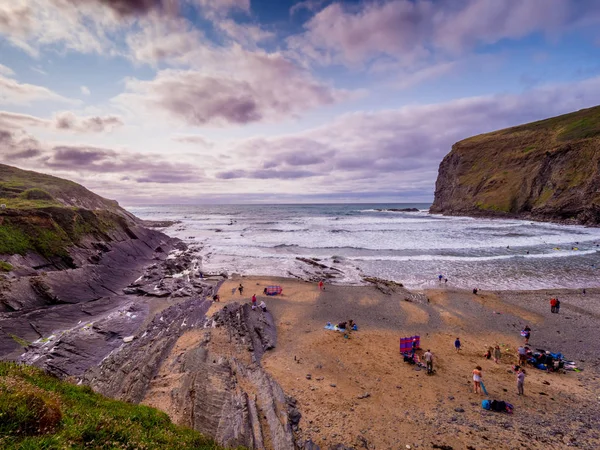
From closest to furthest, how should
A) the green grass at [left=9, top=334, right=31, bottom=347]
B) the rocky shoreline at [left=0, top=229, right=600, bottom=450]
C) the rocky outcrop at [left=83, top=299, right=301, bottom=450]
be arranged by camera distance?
the rocky outcrop at [left=83, top=299, right=301, bottom=450], the rocky shoreline at [left=0, top=229, right=600, bottom=450], the green grass at [left=9, top=334, right=31, bottom=347]

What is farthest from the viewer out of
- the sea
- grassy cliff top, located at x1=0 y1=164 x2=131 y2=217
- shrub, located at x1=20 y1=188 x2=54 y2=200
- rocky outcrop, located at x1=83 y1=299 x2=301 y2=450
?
grassy cliff top, located at x1=0 y1=164 x2=131 y2=217

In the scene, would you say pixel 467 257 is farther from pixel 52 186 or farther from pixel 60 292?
pixel 52 186

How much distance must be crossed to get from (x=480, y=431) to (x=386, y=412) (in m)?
3.60

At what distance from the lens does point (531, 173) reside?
97.1m

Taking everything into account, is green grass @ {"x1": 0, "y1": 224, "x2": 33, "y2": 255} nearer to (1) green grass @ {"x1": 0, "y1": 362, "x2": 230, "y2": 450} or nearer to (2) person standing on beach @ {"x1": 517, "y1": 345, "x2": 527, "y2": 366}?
(1) green grass @ {"x1": 0, "y1": 362, "x2": 230, "y2": 450}

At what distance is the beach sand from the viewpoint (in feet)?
36.5

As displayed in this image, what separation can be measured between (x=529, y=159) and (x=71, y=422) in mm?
135873

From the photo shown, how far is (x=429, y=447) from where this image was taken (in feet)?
34.0

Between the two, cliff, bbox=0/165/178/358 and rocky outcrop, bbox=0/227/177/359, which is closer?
rocky outcrop, bbox=0/227/177/359

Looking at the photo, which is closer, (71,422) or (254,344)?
(71,422)

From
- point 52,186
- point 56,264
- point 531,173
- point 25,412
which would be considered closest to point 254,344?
point 25,412

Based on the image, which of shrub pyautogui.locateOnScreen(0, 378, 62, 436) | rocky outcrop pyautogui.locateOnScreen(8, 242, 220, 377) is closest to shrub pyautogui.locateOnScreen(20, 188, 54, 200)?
rocky outcrop pyautogui.locateOnScreen(8, 242, 220, 377)

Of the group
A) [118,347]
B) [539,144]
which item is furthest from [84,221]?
[539,144]

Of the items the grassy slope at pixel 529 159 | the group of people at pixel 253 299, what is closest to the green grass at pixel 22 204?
the group of people at pixel 253 299
